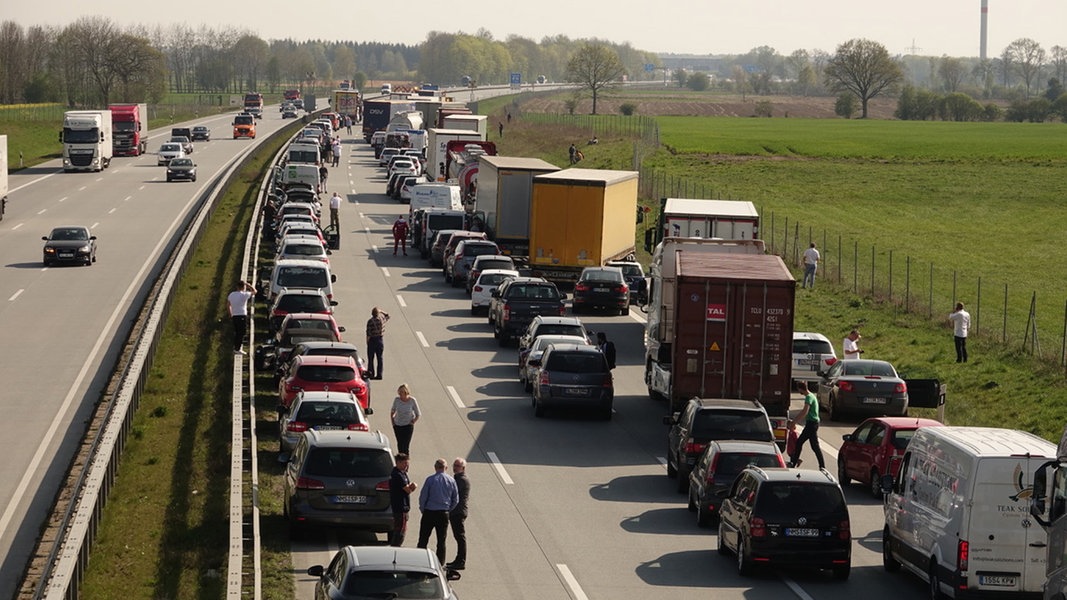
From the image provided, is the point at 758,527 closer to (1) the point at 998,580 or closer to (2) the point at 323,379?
(1) the point at 998,580

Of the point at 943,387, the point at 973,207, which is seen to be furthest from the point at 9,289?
the point at 973,207

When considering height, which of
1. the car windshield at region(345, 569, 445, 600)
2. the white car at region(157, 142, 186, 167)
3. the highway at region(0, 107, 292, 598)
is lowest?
the highway at region(0, 107, 292, 598)

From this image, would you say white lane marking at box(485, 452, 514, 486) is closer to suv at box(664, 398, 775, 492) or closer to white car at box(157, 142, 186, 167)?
suv at box(664, 398, 775, 492)

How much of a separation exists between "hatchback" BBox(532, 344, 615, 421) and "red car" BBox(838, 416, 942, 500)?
5.66 meters

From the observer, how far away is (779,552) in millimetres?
19594

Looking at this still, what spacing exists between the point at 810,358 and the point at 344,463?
16.8 m

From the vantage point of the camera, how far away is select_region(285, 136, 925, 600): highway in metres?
19.6

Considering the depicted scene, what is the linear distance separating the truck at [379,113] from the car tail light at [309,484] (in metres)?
108

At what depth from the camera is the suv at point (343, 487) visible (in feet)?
67.0

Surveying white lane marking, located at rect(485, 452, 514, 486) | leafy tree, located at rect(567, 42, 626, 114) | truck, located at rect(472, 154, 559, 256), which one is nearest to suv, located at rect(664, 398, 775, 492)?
white lane marking, located at rect(485, 452, 514, 486)

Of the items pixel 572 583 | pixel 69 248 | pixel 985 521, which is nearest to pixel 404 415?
pixel 572 583

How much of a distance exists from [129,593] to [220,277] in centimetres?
3152

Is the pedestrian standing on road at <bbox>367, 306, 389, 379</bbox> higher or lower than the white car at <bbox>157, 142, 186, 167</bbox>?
lower

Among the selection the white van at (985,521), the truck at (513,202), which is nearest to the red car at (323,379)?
the white van at (985,521)
